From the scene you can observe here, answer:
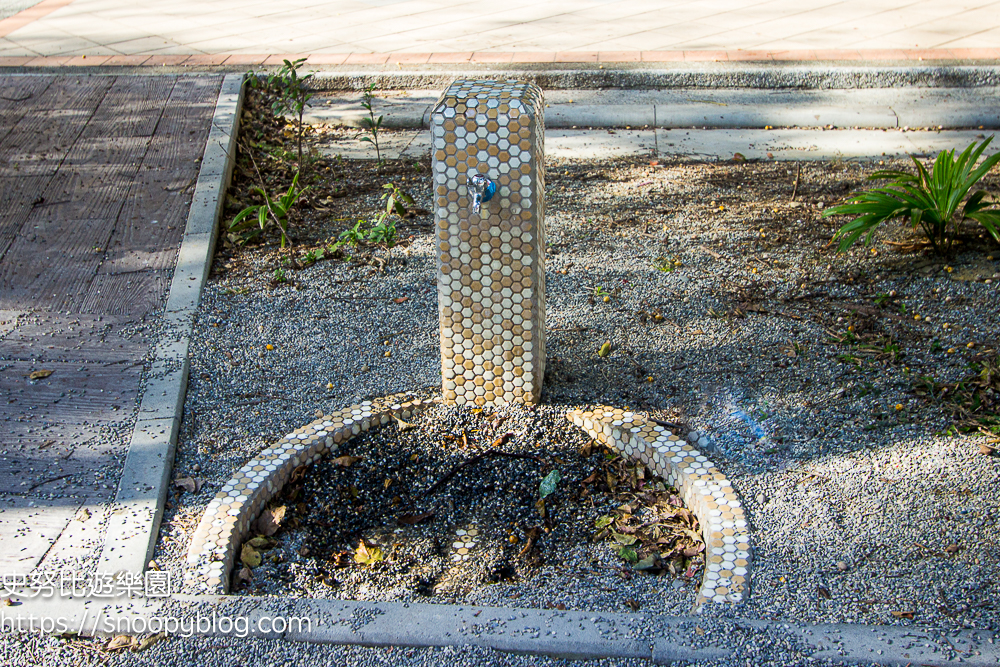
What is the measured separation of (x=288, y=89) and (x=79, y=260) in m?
1.96

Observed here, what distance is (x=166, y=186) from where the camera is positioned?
17.3 ft

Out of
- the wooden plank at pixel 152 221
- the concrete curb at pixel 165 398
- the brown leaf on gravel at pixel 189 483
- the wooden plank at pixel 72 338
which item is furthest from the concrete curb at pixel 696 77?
the brown leaf on gravel at pixel 189 483

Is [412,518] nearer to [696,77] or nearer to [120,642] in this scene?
[120,642]

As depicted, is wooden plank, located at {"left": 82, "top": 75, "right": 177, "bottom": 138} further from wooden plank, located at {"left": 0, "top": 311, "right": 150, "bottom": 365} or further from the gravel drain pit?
the gravel drain pit

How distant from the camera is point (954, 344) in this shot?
368 cm

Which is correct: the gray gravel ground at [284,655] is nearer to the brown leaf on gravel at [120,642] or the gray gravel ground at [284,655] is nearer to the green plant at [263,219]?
the brown leaf on gravel at [120,642]

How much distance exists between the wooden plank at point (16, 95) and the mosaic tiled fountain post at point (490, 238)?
167 inches

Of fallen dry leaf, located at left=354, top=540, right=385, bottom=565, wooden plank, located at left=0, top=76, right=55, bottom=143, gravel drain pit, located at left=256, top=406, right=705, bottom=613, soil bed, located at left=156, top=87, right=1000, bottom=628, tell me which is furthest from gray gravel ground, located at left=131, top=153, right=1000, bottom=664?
wooden plank, located at left=0, top=76, right=55, bottom=143

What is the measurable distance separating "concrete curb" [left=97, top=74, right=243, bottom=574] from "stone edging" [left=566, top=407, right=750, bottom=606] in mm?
1559

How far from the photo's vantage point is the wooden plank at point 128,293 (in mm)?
4184

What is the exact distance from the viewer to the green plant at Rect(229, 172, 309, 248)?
4.78 meters

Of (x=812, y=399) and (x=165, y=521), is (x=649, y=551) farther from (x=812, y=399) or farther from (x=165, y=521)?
(x=165, y=521)

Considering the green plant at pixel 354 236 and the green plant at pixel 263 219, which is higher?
the green plant at pixel 263 219

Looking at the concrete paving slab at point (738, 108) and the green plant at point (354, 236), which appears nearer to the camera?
the green plant at point (354, 236)
